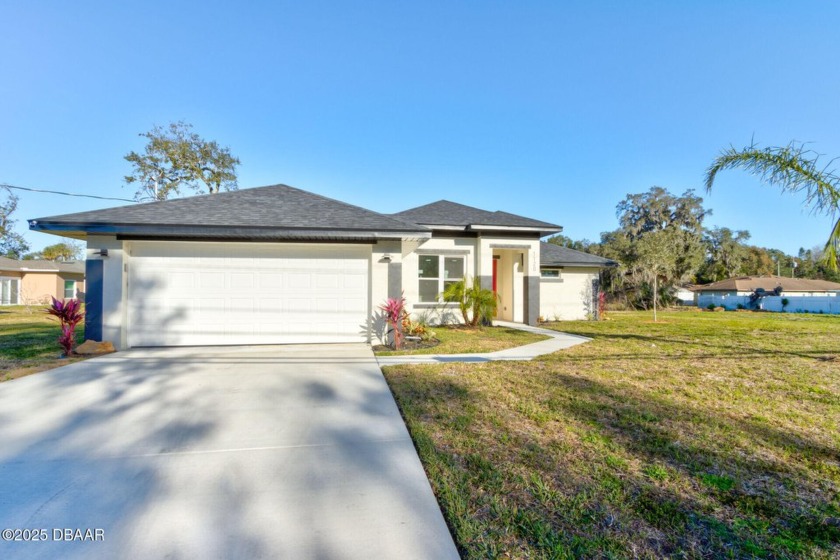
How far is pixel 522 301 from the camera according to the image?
45.2 ft

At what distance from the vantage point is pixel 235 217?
8469 millimetres

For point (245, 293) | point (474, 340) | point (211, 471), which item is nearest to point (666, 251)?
point (474, 340)

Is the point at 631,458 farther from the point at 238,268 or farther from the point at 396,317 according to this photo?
the point at 238,268

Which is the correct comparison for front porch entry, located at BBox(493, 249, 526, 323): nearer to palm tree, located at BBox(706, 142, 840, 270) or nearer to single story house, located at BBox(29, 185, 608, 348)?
single story house, located at BBox(29, 185, 608, 348)

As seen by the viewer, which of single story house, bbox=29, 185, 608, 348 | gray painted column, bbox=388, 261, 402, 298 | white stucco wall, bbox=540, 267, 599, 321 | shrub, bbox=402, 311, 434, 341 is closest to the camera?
single story house, bbox=29, 185, 608, 348

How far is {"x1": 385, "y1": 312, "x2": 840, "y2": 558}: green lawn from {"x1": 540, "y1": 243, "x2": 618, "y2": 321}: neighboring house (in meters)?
9.42

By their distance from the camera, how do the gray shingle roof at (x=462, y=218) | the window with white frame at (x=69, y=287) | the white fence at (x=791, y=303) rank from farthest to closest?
the window with white frame at (x=69, y=287) → the white fence at (x=791, y=303) → the gray shingle roof at (x=462, y=218)

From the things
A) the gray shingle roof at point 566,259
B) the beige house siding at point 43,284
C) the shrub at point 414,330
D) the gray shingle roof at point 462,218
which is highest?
the gray shingle roof at point 462,218

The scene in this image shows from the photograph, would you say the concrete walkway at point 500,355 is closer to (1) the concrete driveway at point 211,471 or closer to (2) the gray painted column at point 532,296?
(1) the concrete driveway at point 211,471

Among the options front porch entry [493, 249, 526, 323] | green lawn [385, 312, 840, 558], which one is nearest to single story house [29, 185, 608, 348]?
green lawn [385, 312, 840, 558]

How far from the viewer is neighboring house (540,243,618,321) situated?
15.9 meters

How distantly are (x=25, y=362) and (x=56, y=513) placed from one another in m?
6.57

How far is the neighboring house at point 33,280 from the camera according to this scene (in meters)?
27.6

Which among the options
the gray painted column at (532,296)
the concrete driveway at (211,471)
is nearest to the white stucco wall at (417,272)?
the gray painted column at (532,296)
